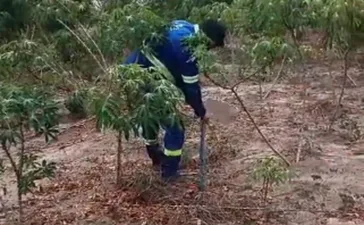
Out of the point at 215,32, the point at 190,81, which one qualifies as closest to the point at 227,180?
the point at 190,81

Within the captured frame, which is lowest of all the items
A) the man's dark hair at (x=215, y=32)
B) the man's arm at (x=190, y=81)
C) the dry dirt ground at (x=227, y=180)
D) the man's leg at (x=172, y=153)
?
the dry dirt ground at (x=227, y=180)

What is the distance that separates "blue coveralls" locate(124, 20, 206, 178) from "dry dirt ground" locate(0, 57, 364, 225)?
0.26 meters

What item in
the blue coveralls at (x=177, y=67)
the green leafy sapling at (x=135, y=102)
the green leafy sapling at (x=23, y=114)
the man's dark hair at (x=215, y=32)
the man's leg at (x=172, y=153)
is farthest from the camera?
the man's leg at (x=172, y=153)

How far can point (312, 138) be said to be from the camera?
6.64 m

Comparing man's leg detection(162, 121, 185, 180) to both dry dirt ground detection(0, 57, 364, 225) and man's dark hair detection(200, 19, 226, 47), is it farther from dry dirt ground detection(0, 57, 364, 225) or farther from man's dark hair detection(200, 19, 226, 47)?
man's dark hair detection(200, 19, 226, 47)

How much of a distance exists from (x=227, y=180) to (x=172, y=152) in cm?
59

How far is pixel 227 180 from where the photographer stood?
5.61 metres

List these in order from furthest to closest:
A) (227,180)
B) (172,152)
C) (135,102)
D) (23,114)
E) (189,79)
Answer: (227,180), (172,152), (189,79), (135,102), (23,114)

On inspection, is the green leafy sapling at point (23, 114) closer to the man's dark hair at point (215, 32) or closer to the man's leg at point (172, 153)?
the man's leg at point (172, 153)

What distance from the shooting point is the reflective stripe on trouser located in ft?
17.1

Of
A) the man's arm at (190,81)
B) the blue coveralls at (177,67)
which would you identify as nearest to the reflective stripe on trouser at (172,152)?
the blue coveralls at (177,67)

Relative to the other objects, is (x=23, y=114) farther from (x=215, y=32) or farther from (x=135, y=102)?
(x=215, y=32)

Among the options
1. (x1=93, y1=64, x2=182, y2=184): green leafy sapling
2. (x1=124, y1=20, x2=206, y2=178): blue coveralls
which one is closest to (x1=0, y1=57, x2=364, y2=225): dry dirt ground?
(x1=124, y1=20, x2=206, y2=178): blue coveralls

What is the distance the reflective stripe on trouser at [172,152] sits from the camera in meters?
5.20
